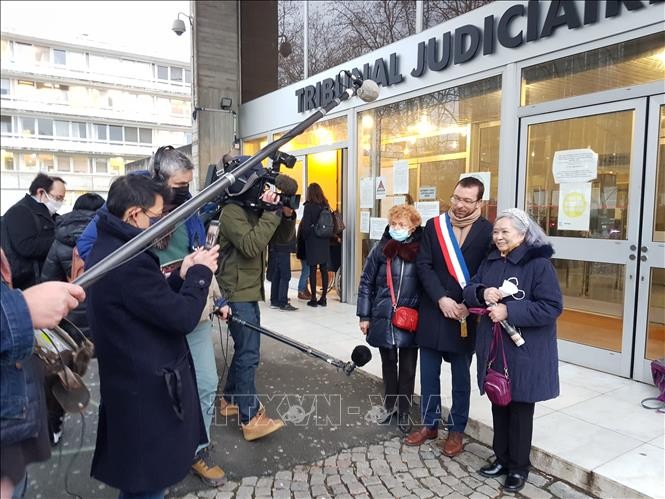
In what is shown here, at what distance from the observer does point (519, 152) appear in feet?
15.8

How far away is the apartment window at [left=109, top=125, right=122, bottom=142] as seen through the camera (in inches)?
1355

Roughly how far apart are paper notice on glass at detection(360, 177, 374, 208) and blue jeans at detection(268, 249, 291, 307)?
1379 mm

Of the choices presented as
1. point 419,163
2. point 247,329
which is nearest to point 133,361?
point 247,329

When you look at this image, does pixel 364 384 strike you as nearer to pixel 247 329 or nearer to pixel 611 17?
pixel 247 329

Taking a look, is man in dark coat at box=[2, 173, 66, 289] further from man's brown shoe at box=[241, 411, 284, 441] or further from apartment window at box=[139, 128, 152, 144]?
apartment window at box=[139, 128, 152, 144]

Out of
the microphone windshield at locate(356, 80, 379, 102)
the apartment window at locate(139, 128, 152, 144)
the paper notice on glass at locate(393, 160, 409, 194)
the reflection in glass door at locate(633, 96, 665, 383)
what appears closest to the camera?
the microphone windshield at locate(356, 80, 379, 102)

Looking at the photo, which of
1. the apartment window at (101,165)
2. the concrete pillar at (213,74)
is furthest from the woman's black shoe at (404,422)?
the apartment window at (101,165)

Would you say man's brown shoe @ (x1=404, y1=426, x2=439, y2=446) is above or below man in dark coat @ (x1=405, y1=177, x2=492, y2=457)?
below

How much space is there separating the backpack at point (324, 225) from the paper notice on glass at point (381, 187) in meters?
0.77

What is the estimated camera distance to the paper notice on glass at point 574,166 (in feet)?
14.3

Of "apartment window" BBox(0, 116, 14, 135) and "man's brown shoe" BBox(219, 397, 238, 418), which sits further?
"apartment window" BBox(0, 116, 14, 135)

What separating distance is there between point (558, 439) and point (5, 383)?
10.3ft

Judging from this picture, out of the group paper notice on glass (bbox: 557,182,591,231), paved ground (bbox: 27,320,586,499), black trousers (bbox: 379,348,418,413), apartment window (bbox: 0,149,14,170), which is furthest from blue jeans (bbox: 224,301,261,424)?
apartment window (bbox: 0,149,14,170)

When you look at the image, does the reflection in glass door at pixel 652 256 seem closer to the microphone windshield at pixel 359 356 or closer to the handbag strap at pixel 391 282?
the handbag strap at pixel 391 282
